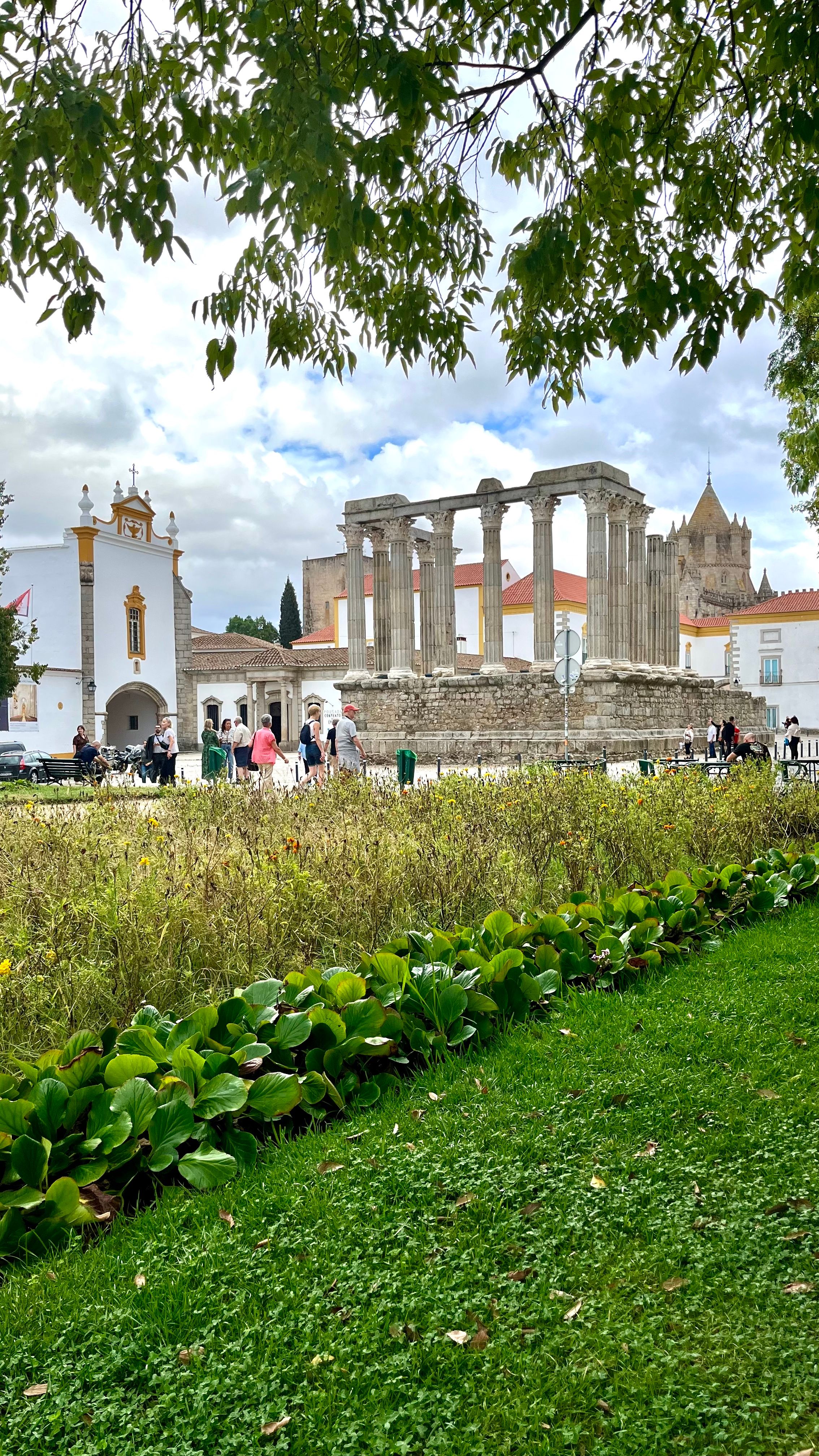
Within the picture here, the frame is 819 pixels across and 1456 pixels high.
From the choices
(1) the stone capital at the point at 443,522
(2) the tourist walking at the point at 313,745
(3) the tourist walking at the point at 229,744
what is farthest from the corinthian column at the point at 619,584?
(2) the tourist walking at the point at 313,745

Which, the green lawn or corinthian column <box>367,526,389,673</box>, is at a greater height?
corinthian column <box>367,526,389,673</box>

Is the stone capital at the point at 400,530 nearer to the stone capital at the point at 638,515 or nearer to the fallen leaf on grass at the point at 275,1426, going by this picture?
the stone capital at the point at 638,515

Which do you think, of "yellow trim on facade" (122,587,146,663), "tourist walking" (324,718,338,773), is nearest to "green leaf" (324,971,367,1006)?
"tourist walking" (324,718,338,773)

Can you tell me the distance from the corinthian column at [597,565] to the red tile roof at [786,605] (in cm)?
2553

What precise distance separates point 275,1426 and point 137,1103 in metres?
1.07

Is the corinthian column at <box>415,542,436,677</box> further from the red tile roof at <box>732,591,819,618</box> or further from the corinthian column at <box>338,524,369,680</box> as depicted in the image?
the red tile roof at <box>732,591,819,618</box>

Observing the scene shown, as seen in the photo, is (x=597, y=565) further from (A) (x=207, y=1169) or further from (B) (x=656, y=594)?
(A) (x=207, y=1169)

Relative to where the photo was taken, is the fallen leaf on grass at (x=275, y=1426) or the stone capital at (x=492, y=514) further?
the stone capital at (x=492, y=514)

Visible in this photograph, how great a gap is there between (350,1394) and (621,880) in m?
5.17

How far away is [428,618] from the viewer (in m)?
33.2

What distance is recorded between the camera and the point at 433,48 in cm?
458

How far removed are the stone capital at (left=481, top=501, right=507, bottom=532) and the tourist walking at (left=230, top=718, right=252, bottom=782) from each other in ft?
44.0

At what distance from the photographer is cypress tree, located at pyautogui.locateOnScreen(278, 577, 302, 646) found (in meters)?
70.1

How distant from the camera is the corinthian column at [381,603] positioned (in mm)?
34250
